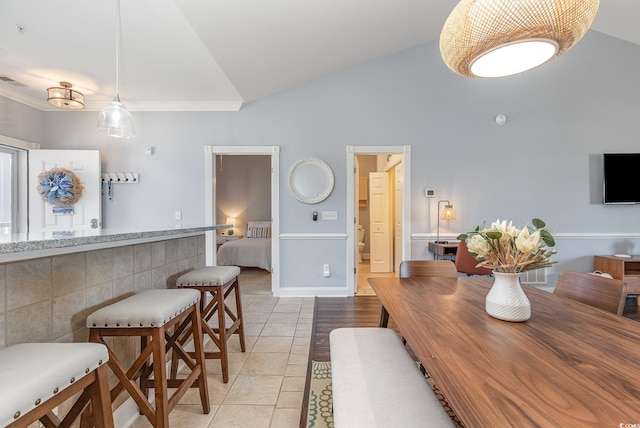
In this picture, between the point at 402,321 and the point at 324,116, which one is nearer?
the point at 402,321

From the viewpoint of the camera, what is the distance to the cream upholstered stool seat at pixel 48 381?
1.96ft

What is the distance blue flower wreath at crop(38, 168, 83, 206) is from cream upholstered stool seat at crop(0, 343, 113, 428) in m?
3.39

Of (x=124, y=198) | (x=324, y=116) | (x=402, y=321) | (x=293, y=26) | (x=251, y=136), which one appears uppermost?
(x=293, y=26)

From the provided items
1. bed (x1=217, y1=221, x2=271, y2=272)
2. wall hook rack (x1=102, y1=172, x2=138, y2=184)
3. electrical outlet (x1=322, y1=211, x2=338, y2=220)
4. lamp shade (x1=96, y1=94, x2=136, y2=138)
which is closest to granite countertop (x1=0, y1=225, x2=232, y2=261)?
lamp shade (x1=96, y1=94, x2=136, y2=138)

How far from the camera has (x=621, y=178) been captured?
3.55 m

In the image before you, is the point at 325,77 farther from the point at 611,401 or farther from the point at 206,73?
the point at 611,401

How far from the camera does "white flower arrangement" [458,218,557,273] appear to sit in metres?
1.11

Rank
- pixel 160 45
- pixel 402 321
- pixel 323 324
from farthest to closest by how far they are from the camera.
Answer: pixel 323 324
pixel 160 45
pixel 402 321

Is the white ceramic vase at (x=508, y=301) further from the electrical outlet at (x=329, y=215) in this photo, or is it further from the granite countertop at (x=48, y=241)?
the electrical outlet at (x=329, y=215)

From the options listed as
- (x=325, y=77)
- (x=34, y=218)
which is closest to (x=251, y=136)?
(x=325, y=77)

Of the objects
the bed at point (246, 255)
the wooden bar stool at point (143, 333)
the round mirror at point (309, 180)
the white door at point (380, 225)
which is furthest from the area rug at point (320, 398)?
the white door at point (380, 225)

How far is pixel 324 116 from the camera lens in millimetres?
3711

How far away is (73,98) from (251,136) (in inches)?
79.4

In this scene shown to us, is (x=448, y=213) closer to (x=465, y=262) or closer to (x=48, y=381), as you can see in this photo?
(x=465, y=262)
